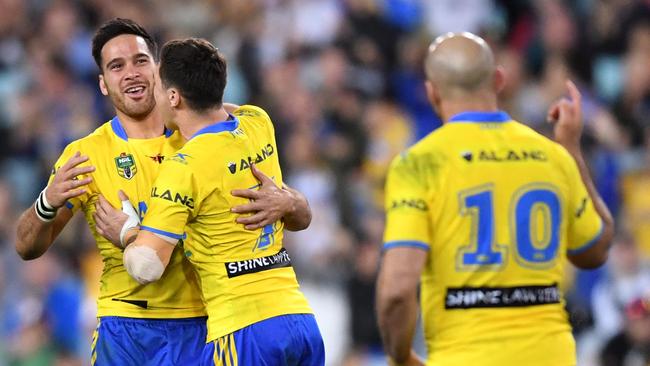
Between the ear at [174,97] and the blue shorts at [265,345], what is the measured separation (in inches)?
45.0

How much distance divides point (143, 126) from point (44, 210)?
712 mm

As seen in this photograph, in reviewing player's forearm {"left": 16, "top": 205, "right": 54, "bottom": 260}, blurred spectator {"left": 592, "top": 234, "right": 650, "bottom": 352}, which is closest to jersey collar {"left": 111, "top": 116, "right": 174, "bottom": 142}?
player's forearm {"left": 16, "top": 205, "right": 54, "bottom": 260}

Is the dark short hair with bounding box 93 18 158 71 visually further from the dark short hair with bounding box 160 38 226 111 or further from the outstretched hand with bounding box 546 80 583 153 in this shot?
the outstretched hand with bounding box 546 80 583 153

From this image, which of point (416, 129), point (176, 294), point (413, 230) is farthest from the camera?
point (416, 129)

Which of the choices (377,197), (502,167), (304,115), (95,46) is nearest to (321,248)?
(377,197)

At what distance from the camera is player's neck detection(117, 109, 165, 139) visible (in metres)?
6.80

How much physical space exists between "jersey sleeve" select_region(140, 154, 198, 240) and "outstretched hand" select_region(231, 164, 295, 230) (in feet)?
0.83

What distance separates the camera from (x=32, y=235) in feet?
21.8

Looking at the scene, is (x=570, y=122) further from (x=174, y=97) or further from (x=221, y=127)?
(x=174, y=97)

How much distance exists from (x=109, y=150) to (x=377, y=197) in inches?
262

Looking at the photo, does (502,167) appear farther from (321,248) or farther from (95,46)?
(321,248)

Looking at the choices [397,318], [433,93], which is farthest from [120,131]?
[397,318]

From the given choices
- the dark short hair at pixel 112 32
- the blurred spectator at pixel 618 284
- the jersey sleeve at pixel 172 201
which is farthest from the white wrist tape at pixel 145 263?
the blurred spectator at pixel 618 284

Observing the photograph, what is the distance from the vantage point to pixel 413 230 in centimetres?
521
